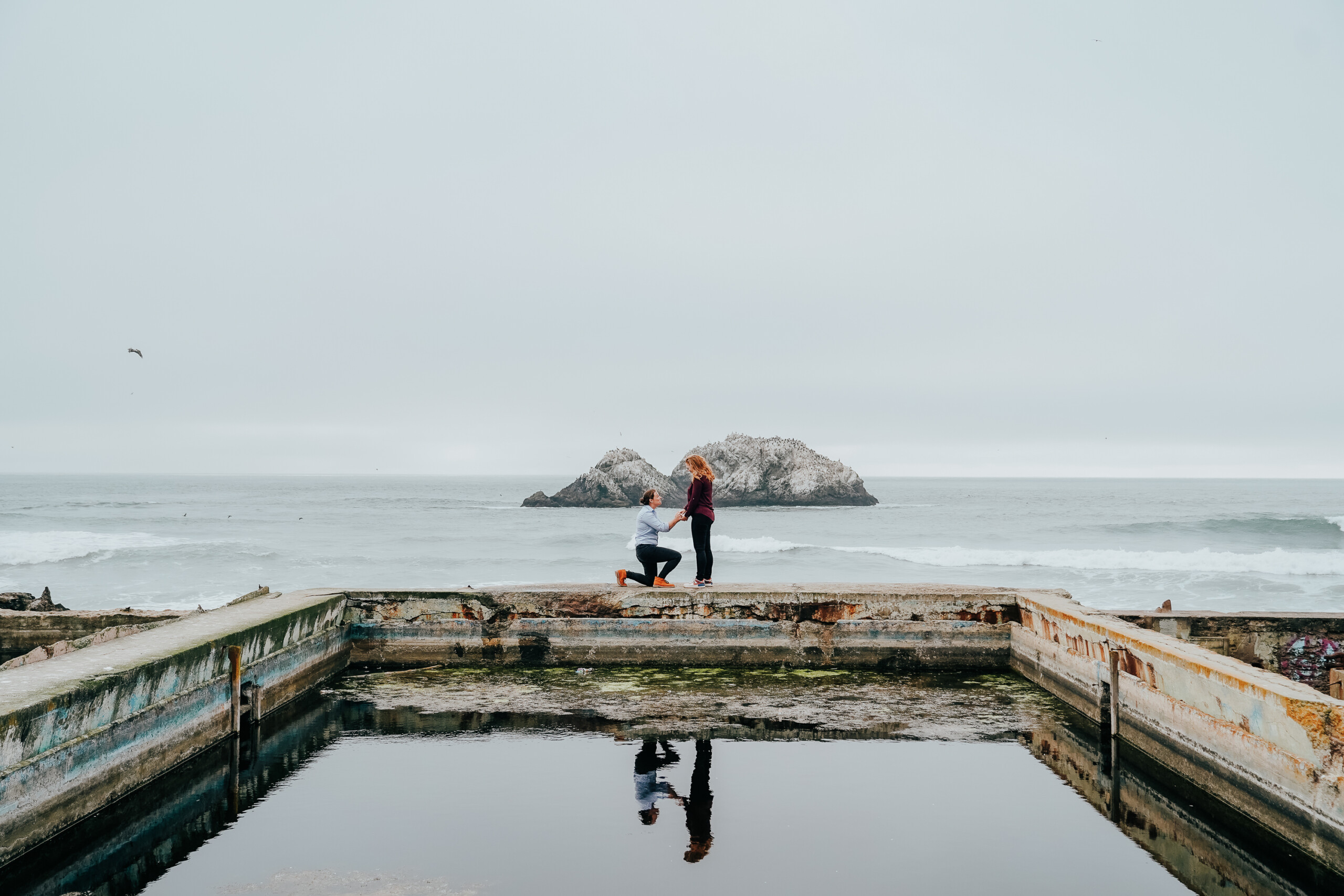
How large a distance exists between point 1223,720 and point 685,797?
11.1 ft

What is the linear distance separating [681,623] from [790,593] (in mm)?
1238

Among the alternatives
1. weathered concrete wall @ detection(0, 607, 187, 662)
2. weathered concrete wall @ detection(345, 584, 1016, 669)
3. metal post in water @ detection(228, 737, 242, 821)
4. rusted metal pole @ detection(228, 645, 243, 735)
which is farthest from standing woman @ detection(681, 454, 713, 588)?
weathered concrete wall @ detection(0, 607, 187, 662)

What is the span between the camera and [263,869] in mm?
4336

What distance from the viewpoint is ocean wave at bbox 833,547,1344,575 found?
2653 centimetres

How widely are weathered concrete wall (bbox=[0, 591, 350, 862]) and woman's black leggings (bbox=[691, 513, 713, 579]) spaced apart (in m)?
4.34

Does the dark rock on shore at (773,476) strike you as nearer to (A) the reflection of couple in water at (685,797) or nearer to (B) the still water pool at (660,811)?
(B) the still water pool at (660,811)

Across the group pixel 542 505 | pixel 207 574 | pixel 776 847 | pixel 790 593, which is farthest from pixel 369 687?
pixel 542 505

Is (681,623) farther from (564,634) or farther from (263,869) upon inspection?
(263,869)

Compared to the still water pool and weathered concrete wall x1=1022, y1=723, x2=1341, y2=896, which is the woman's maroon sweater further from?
weathered concrete wall x1=1022, y1=723, x2=1341, y2=896

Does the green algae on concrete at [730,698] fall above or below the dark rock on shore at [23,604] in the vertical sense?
below

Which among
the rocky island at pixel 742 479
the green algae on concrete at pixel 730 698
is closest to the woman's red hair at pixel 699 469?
the green algae on concrete at pixel 730 698

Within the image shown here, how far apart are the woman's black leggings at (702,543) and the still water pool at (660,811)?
229cm

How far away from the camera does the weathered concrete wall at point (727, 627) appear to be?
9.08 m

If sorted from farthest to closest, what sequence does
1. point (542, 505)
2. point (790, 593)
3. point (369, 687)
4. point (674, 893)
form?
point (542, 505)
point (790, 593)
point (369, 687)
point (674, 893)
